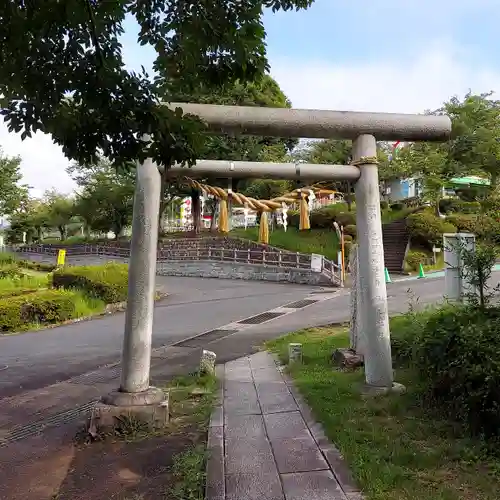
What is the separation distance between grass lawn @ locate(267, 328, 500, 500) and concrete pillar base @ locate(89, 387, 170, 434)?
1.73 metres

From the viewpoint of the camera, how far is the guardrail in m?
25.2

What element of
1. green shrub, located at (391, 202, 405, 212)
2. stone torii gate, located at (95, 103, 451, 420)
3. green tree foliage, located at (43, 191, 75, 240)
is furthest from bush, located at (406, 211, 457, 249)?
green tree foliage, located at (43, 191, 75, 240)

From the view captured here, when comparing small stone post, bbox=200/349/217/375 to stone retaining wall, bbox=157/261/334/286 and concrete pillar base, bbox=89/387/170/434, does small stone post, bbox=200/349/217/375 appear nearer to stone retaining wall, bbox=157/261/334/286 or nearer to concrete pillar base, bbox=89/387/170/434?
concrete pillar base, bbox=89/387/170/434

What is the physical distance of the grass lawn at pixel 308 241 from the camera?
32719 mm

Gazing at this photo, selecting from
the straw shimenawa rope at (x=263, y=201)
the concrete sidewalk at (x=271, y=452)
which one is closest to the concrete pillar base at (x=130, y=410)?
the concrete sidewalk at (x=271, y=452)

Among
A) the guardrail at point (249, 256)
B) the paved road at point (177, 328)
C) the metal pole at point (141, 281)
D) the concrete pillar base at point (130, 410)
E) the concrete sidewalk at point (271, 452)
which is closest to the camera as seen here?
the concrete sidewalk at point (271, 452)

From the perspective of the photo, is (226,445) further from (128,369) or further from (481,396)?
(481,396)

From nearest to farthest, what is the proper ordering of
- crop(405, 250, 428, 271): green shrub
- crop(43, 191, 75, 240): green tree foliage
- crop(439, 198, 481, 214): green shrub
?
crop(405, 250, 428, 271): green shrub < crop(439, 198, 481, 214): green shrub < crop(43, 191, 75, 240): green tree foliage

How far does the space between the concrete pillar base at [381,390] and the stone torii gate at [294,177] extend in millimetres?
51

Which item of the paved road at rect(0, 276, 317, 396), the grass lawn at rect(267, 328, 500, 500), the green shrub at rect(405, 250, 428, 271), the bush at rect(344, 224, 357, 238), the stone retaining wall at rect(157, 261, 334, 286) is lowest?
the paved road at rect(0, 276, 317, 396)

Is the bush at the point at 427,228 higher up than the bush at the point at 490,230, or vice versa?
the bush at the point at 427,228

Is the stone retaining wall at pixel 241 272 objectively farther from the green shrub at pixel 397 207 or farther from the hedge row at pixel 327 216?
the green shrub at pixel 397 207

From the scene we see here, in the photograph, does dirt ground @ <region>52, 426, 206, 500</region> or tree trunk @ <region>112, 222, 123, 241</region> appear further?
tree trunk @ <region>112, 222, 123, 241</region>

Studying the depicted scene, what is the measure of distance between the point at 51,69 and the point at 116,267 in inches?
706
